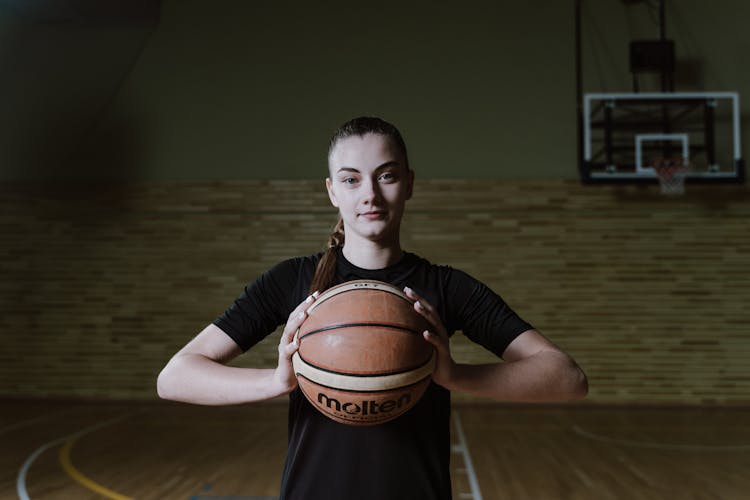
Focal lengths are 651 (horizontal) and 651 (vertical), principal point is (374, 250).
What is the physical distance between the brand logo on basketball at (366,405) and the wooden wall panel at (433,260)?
6502 millimetres

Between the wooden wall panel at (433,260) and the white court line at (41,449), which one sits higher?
the wooden wall panel at (433,260)

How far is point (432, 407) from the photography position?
1322 mm

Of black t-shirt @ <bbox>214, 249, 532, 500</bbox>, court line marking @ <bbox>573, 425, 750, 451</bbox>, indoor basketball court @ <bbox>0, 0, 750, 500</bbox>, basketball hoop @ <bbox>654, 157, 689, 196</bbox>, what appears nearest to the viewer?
black t-shirt @ <bbox>214, 249, 532, 500</bbox>

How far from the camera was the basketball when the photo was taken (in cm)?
116

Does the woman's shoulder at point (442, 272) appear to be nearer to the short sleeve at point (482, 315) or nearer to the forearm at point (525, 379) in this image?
the short sleeve at point (482, 315)

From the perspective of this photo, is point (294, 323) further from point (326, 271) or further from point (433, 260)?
point (433, 260)

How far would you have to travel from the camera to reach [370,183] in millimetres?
1289

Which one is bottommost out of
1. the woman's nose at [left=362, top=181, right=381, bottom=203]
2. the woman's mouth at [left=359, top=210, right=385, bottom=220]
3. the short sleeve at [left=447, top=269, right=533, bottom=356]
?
the short sleeve at [left=447, top=269, right=533, bottom=356]

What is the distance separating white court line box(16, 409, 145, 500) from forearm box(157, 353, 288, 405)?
10.9 ft

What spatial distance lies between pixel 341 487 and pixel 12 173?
829 centimetres

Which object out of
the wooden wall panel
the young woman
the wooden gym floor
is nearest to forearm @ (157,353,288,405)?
the young woman

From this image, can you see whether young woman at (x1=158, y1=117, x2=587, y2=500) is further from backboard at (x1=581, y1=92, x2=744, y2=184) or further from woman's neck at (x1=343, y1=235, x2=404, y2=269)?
backboard at (x1=581, y1=92, x2=744, y2=184)

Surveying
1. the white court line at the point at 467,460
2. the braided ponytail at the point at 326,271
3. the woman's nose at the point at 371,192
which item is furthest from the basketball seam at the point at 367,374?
the white court line at the point at 467,460

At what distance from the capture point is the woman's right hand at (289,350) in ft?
3.78
